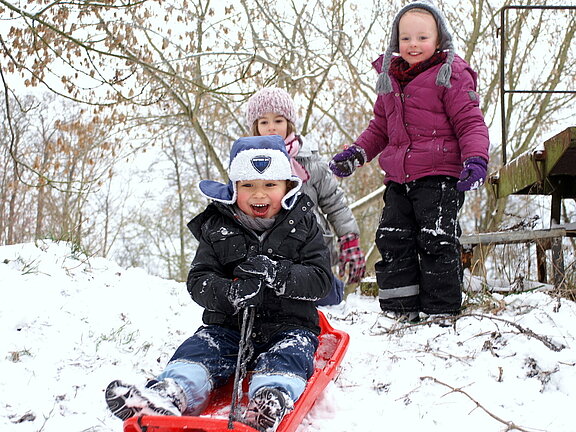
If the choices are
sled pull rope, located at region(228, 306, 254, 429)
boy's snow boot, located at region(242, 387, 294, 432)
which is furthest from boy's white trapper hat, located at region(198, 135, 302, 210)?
boy's snow boot, located at region(242, 387, 294, 432)

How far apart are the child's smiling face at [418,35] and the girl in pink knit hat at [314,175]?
0.90 metres

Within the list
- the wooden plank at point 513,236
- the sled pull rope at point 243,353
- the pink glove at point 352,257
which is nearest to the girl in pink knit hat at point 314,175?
the pink glove at point 352,257

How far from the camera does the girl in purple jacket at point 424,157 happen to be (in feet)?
9.00

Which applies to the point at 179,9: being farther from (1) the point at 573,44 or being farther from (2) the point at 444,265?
(1) the point at 573,44

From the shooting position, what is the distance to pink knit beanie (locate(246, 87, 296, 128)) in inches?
130

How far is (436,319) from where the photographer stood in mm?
2588

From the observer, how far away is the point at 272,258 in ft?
7.13

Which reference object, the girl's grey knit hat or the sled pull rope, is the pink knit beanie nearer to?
the girl's grey knit hat

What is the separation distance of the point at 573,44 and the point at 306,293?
10.4 m

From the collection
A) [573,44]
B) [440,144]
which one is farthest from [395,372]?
[573,44]

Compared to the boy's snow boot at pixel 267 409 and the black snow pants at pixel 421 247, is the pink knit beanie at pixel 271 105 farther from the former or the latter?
the boy's snow boot at pixel 267 409

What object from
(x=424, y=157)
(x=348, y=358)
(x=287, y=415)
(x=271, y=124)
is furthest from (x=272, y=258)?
(x=271, y=124)

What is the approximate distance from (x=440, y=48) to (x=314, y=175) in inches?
48.1

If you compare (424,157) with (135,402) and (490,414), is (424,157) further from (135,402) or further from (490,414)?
(135,402)
